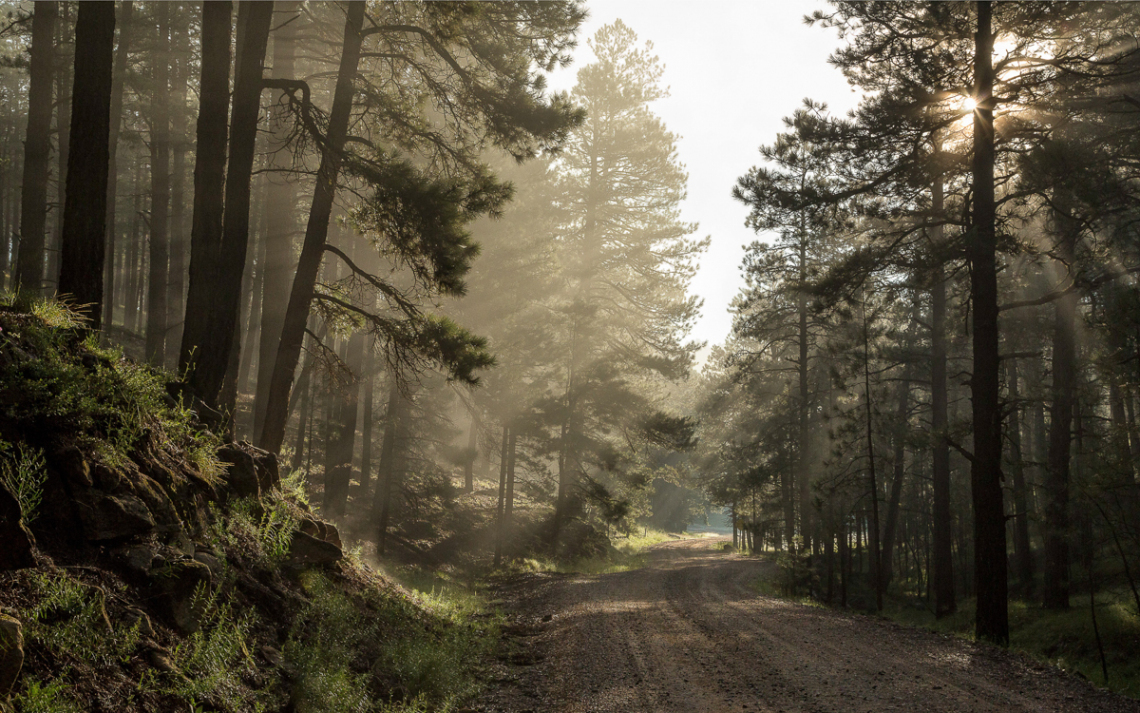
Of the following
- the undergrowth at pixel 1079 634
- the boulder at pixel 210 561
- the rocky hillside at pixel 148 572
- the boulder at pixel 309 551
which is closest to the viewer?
the rocky hillside at pixel 148 572

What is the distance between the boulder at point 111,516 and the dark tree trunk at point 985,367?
11.4 metres

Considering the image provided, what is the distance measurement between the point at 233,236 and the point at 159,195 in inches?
432

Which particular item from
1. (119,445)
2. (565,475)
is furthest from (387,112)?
(565,475)

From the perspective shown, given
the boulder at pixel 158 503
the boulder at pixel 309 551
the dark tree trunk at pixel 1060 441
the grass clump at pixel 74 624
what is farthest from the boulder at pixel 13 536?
the dark tree trunk at pixel 1060 441

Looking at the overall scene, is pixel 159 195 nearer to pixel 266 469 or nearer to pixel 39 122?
pixel 39 122

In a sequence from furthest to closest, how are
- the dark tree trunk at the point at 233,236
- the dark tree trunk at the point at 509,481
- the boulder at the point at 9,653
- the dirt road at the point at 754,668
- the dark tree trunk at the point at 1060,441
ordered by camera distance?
the dark tree trunk at the point at 509,481
the dark tree trunk at the point at 1060,441
the dark tree trunk at the point at 233,236
the dirt road at the point at 754,668
the boulder at the point at 9,653

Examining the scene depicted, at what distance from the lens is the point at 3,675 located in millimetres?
3131

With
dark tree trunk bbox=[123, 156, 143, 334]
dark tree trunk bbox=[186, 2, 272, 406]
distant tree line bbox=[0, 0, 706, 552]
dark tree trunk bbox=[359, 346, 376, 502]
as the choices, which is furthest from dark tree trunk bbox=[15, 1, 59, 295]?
dark tree trunk bbox=[123, 156, 143, 334]

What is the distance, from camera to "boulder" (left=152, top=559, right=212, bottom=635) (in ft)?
15.1

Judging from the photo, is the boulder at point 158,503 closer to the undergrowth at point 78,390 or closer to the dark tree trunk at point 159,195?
the undergrowth at point 78,390

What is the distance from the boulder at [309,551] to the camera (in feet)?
24.2

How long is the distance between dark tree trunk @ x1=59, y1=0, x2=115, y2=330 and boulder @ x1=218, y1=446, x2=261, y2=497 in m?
1.88

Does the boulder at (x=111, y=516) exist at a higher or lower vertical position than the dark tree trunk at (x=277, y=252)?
lower

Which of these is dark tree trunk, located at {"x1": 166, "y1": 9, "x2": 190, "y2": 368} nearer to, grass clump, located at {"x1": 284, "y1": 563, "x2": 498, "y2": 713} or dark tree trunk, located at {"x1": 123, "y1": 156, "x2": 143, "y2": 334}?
grass clump, located at {"x1": 284, "y1": 563, "x2": 498, "y2": 713}
